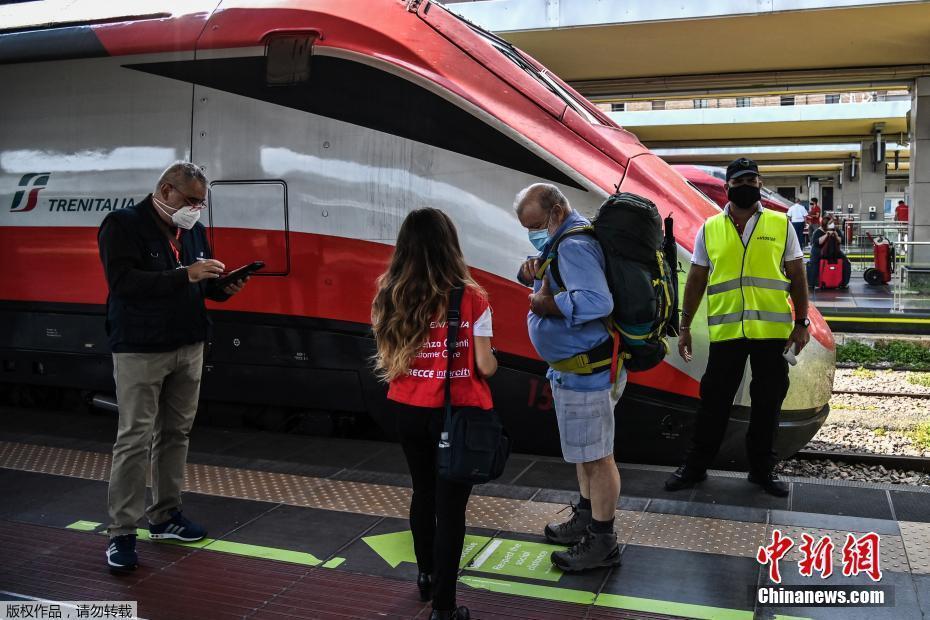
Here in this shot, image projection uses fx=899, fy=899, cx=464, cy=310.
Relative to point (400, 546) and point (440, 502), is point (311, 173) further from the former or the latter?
point (440, 502)

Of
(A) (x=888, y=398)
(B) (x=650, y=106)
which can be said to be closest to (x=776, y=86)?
(A) (x=888, y=398)

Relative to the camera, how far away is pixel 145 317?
12.8 feet

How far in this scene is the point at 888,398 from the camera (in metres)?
8.10

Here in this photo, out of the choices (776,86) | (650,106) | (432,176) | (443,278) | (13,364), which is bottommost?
(13,364)

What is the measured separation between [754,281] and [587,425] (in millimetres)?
1519

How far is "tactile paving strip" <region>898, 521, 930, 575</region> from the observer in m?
3.74

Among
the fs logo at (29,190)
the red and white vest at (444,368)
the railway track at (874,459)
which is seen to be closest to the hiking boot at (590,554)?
the red and white vest at (444,368)

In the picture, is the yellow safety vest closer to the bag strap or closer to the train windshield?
the train windshield

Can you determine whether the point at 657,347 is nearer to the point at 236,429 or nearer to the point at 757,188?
the point at 757,188

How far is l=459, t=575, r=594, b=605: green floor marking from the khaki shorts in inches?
20.6

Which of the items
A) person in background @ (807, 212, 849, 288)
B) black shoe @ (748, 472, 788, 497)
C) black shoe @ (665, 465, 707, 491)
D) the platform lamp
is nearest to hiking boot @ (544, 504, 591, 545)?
black shoe @ (665, 465, 707, 491)

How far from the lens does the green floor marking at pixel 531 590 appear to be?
355 centimetres

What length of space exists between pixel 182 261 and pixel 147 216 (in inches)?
10.9

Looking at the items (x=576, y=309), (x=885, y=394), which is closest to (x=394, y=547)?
(x=576, y=309)
